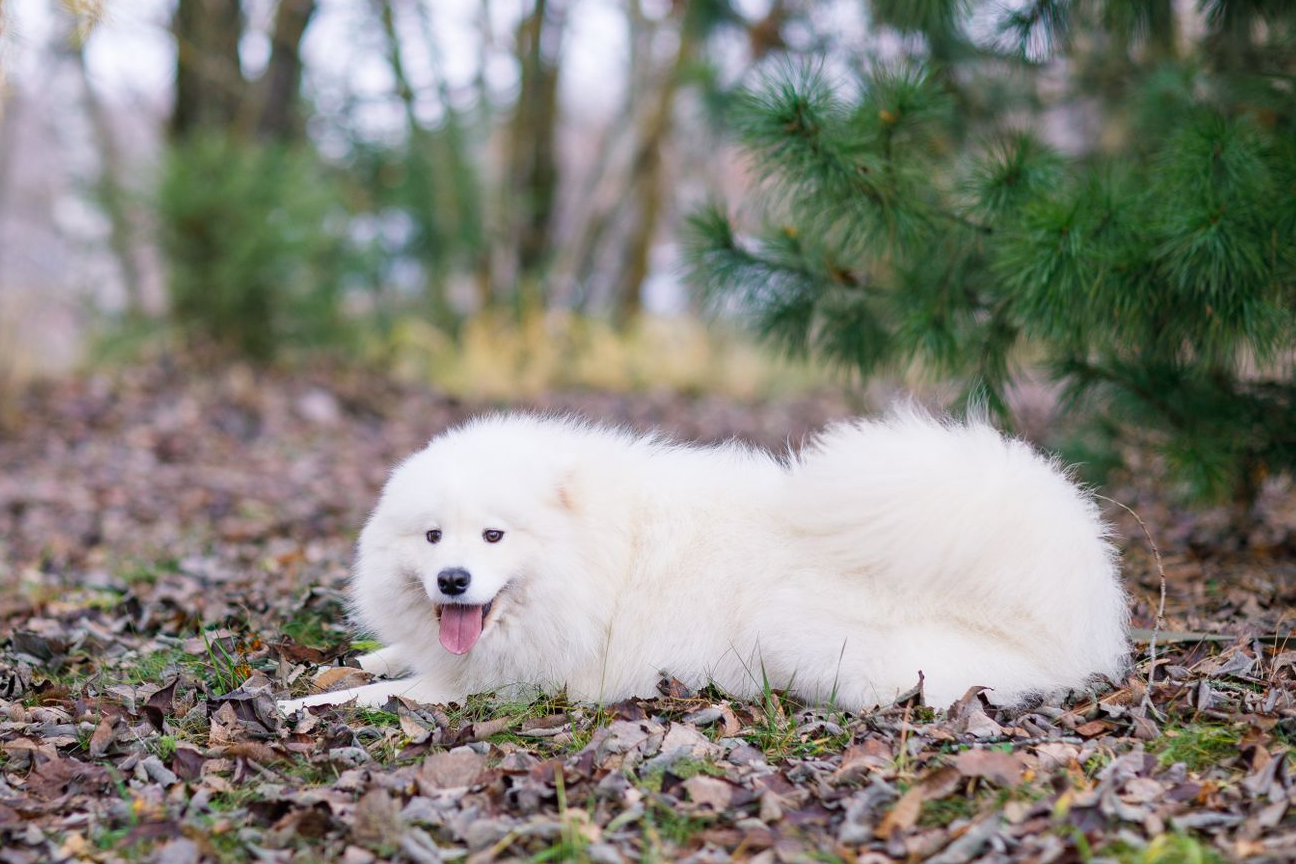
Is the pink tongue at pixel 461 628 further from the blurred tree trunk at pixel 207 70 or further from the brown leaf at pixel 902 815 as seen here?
the blurred tree trunk at pixel 207 70

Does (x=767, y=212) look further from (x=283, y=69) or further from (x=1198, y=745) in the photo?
(x=283, y=69)

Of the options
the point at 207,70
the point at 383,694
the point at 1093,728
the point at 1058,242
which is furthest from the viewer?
the point at 207,70

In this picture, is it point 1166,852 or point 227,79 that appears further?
point 227,79

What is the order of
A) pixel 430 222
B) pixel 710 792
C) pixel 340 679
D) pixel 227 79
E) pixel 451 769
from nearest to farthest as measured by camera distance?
pixel 710 792, pixel 451 769, pixel 340 679, pixel 227 79, pixel 430 222

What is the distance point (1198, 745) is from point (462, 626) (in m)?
2.18

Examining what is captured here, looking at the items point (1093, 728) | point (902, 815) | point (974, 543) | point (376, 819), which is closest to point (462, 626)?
point (376, 819)

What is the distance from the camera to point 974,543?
327 cm

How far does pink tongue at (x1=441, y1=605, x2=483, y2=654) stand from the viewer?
340 cm

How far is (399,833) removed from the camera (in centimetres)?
262

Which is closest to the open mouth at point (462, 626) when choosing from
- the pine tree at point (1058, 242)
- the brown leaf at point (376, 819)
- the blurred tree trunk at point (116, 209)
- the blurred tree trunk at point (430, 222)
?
the brown leaf at point (376, 819)

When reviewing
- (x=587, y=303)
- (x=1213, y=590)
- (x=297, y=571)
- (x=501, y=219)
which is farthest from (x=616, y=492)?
(x=587, y=303)

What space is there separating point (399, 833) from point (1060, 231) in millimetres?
3090

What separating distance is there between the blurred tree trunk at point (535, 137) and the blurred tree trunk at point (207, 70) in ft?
10.5

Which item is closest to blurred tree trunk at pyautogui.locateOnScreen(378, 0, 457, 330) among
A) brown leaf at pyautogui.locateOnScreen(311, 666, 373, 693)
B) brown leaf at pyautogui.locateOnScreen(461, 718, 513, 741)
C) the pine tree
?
the pine tree
